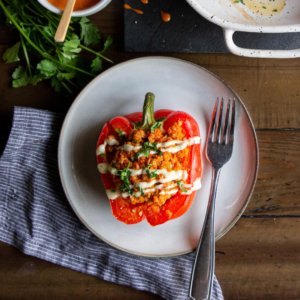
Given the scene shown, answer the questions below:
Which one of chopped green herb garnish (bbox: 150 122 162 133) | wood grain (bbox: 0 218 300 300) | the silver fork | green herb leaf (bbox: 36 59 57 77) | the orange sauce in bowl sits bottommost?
wood grain (bbox: 0 218 300 300)

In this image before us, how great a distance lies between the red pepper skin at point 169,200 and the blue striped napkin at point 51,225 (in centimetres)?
31

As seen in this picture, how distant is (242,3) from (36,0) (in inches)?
41.2

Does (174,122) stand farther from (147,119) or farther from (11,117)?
(11,117)

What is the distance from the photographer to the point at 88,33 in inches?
56.3

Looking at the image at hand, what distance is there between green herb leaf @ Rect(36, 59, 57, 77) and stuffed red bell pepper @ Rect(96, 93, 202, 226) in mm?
390

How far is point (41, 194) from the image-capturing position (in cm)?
144

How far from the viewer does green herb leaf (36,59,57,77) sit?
1366mm

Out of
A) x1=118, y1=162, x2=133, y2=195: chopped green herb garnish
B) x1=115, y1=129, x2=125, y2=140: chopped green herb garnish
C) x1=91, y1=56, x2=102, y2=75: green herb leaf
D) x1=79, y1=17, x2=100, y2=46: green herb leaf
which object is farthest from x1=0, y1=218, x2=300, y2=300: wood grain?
x1=79, y1=17, x2=100, y2=46: green herb leaf

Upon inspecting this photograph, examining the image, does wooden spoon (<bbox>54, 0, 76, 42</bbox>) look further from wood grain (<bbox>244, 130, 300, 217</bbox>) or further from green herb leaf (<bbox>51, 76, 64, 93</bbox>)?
wood grain (<bbox>244, 130, 300, 217</bbox>)

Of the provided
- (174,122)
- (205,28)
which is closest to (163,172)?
(174,122)

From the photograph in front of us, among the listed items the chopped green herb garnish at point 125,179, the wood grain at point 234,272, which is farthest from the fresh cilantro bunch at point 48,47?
the wood grain at point 234,272

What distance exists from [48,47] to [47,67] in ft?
0.46

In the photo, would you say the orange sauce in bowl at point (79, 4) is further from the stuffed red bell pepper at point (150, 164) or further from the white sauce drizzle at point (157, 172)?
the white sauce drizzle at point (157, 172)

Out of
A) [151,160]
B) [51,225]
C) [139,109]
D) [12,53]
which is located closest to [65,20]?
[12,53]
